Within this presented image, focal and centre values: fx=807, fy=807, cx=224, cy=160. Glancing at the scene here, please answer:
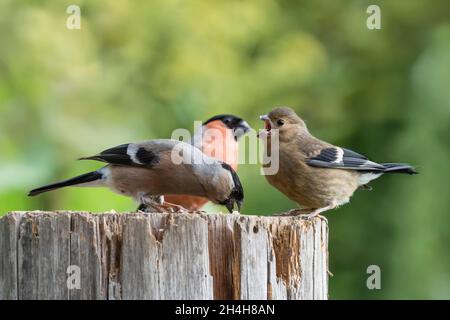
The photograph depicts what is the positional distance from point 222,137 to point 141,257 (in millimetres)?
3707

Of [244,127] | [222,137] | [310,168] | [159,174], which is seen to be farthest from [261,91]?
[159,174]

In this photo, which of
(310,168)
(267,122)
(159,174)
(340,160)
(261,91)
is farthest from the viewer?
(261,91)

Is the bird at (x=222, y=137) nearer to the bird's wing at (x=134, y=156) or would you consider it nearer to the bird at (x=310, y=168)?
the bird at (x=310, y=168)

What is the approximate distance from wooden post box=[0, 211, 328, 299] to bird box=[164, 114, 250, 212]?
126 inches

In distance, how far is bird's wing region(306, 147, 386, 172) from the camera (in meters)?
5.26

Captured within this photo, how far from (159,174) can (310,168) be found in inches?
38.2

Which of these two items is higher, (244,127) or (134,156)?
(244,127)

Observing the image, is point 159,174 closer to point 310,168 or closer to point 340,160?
point 310,168

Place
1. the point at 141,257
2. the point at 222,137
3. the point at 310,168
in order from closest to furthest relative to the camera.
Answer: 1. the point at 141,257
2. the point at 310,168
3. the point at 222,137

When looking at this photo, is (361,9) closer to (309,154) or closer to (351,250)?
(351,250)

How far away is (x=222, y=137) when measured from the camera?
6.67 meters

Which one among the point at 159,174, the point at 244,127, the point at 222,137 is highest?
the point at 244,127

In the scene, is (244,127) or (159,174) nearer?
(159,174)
